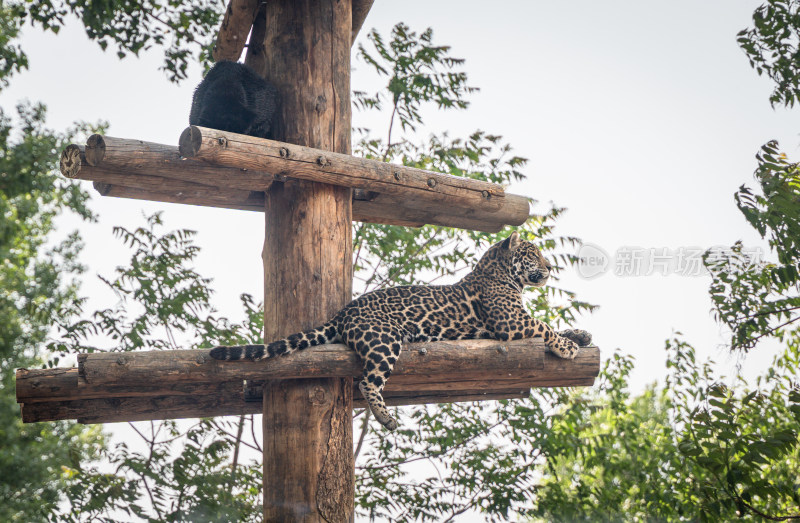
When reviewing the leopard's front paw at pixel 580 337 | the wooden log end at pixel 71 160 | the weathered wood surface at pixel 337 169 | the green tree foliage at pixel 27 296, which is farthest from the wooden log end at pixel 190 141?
the green tree foliage at pixel 27 296

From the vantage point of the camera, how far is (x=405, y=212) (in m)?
5.84

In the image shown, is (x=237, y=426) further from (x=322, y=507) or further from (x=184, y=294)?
(x=322, y=507)

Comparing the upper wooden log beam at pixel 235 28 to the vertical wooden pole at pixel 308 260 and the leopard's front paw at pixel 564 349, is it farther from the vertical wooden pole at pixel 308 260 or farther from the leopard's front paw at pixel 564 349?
the leopard's front paw at pixel 564 349

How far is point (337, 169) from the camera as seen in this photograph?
5039mm

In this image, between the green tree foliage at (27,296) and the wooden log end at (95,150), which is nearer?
the wooden log end at (95,150)

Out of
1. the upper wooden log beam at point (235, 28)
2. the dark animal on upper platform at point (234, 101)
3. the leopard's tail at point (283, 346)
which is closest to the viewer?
the leopard's tail at point (283, 346)

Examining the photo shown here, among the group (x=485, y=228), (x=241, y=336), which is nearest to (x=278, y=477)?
(x=485, y=228)

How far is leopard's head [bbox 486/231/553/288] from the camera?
606 cm

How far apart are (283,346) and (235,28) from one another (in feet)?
9.48

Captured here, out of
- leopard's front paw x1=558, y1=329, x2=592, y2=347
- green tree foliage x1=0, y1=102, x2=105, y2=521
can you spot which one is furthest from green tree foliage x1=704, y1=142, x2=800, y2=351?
green tree foliage x1=0, y1=102, x2=105, y2=521

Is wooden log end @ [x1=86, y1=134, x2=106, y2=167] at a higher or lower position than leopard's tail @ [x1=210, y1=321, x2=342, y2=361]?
higher

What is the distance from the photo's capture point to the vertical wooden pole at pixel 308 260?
4.70 meters

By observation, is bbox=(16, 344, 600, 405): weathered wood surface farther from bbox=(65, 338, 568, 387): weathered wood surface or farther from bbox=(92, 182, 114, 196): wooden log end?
bbox=(92, 182, 114, 196): wooden log end

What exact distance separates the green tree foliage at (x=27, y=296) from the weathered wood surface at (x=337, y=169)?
1085cm
